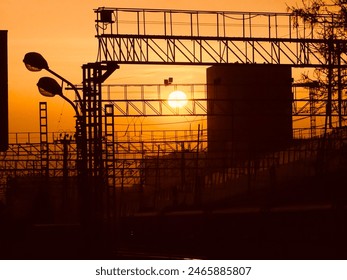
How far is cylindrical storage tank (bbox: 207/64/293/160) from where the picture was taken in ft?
183

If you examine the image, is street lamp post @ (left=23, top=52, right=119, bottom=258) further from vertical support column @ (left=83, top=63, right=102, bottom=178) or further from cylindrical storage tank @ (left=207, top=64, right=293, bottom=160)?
cylindrical storage tank @ (left=207, top=64, right=293, bottom=160)

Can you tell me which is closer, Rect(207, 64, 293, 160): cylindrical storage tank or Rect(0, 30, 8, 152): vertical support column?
Rect(0, 30, 8, 152): vertical support column

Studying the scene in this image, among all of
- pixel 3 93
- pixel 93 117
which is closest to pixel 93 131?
pixel 93 117

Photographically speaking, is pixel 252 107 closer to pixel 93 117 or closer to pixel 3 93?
pixel 93 117

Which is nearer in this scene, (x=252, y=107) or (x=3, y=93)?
(x=3, y=93)

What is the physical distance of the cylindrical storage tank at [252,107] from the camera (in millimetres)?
55875

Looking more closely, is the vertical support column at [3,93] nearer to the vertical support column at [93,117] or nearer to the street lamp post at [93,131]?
the street lamp post at [93,131]

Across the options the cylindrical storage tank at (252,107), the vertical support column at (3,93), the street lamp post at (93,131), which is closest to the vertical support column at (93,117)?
the street lamp post at (93,131)

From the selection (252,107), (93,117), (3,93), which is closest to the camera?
(3,93)

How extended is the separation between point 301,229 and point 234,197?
17.4m

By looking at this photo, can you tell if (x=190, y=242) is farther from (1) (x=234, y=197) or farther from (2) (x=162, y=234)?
(1) (x=234, y=197)

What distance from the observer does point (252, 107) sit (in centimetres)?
5650

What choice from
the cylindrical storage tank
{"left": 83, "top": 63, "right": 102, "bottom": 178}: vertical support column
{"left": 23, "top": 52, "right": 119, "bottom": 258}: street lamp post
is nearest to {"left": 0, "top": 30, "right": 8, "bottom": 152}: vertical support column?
{"left": 23, "top": 52, "right": 119, "bottom": 258}: street lamp post

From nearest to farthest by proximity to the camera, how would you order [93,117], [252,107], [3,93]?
1. [3,93]
2. [93,117]
3. [252,107]
